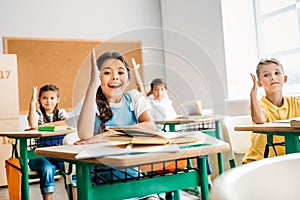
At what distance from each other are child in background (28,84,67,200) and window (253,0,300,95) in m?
2.35

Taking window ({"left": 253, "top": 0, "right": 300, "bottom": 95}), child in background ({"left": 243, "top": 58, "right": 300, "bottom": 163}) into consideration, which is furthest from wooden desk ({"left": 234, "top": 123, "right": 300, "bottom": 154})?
window ({"left": 253, "top": 0, "right": 300, "bottom": 95})

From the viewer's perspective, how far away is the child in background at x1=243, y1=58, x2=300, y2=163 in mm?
2094

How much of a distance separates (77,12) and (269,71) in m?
3.60

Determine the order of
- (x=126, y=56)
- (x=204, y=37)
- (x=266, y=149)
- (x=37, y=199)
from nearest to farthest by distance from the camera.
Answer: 1. (x=126, y=56)
2. (x=266, y=149)
3. (x=37, y=199)
4. (x=204, y=37)

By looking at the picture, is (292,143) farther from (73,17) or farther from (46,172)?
(73,17)

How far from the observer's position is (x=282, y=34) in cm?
390

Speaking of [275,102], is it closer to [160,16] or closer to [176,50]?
[176,50]

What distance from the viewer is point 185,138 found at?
1.19m

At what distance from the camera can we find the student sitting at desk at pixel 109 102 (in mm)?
1083

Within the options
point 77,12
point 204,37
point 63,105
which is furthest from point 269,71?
point 77,12

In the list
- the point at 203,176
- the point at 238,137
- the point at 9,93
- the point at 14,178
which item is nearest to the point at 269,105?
the point at 238,137

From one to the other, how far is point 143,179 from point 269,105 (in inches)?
52.1

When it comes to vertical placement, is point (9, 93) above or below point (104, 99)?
above

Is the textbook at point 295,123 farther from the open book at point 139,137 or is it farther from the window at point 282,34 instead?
the window at point 282,34
